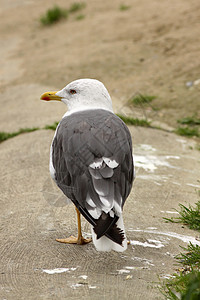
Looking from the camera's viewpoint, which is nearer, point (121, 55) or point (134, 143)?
point (134, 143)

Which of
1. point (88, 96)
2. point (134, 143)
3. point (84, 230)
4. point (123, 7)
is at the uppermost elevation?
point (88, 96)

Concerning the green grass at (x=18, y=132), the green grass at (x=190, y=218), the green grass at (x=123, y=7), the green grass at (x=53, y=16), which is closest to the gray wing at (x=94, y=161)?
the green grass at (x=190, y=218)

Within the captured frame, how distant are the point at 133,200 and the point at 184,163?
1.14 m

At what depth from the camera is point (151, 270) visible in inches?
123

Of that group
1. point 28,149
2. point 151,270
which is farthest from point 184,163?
point 151,270

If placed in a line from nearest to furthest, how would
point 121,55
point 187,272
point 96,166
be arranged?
point 96,166 → point 187,272 → point 121,55

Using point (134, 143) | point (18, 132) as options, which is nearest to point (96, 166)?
point (134, 143)

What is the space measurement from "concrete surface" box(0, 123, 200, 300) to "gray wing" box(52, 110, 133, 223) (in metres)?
0.47

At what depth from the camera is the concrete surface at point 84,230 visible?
2.96 metres

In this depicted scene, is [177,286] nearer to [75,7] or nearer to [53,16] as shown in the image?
[53,16]

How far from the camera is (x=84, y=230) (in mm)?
3809

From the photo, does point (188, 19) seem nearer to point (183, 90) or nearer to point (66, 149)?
point (183, 90)

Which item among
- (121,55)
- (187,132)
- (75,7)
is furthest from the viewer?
(75,7)

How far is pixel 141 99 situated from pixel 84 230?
141 inches
